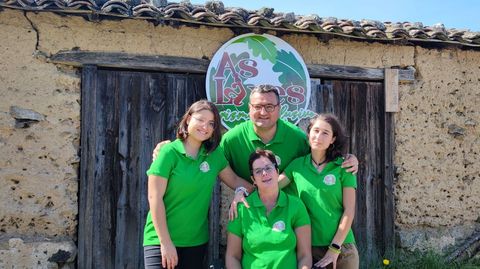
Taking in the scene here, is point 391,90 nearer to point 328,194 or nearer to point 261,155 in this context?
point 328,194

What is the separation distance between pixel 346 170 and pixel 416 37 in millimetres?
2704

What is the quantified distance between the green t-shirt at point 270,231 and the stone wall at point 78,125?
189 centimetres

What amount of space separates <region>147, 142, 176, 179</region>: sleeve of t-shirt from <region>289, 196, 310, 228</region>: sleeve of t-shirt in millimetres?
776

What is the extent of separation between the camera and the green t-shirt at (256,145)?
3725 millimetres

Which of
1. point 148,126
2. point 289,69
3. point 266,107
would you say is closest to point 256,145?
point 266,107

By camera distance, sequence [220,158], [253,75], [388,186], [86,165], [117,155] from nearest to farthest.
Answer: [220,158] < [86,165] < [117,155] < [253,75] < [388,186]

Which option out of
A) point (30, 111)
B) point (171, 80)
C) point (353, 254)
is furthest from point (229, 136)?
point (30, 111)

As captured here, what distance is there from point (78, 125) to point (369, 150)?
2933mm

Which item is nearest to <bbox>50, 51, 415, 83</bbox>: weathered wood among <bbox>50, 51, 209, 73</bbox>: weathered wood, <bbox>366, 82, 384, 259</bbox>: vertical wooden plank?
<bbox>50, 51, 209, 73</bbox>: weathered wood

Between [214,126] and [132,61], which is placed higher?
[132,61]

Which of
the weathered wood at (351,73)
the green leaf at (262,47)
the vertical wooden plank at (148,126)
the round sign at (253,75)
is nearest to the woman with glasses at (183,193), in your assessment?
the vertical wooden plank at (148,126)

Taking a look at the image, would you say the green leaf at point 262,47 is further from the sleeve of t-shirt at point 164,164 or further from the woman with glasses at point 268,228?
the sleeve of t-shirt at point 164,164

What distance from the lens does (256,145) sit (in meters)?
3.73

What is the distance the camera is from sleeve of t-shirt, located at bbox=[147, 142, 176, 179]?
332cm
